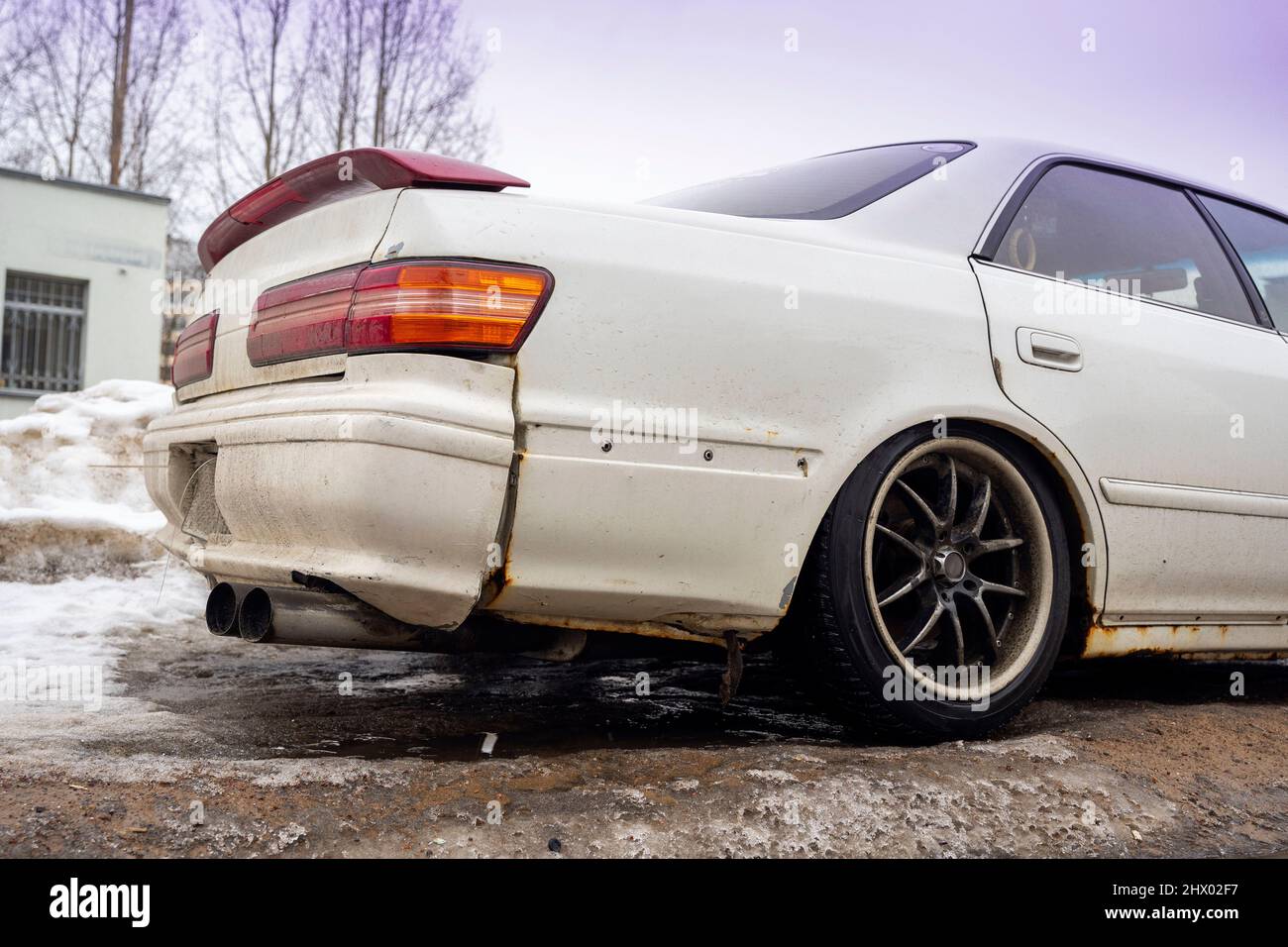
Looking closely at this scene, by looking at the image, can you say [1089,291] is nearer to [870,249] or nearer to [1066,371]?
[1066,371]

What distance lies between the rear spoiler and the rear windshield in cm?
79

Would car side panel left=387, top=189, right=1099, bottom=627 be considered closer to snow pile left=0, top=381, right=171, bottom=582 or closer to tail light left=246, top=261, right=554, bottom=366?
Answer: tail light left=246, top=261, right=554, bottom=366

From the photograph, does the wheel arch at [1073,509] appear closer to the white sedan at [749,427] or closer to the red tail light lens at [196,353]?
the white sedan at [749,427]

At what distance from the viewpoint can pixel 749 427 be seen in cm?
243

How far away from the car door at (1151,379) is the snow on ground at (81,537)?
308 cm

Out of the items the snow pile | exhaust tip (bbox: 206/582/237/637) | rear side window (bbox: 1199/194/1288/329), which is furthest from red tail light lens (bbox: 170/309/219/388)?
rear side window (bbox: 1199/194/1288/329)

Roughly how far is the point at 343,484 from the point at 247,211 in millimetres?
1185

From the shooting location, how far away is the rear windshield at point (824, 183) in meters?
2.89

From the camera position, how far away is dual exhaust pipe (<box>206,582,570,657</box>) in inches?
89.7

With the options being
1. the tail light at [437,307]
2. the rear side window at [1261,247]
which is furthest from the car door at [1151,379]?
the tail light at [437,307]

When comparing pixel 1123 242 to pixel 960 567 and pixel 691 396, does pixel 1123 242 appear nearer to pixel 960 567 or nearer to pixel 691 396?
pixel 960 567

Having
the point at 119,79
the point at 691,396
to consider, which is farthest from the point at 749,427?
the point at 119,79

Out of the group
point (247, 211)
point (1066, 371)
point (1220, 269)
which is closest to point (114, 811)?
point (247, 211)

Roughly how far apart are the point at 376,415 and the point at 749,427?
2.64ft
